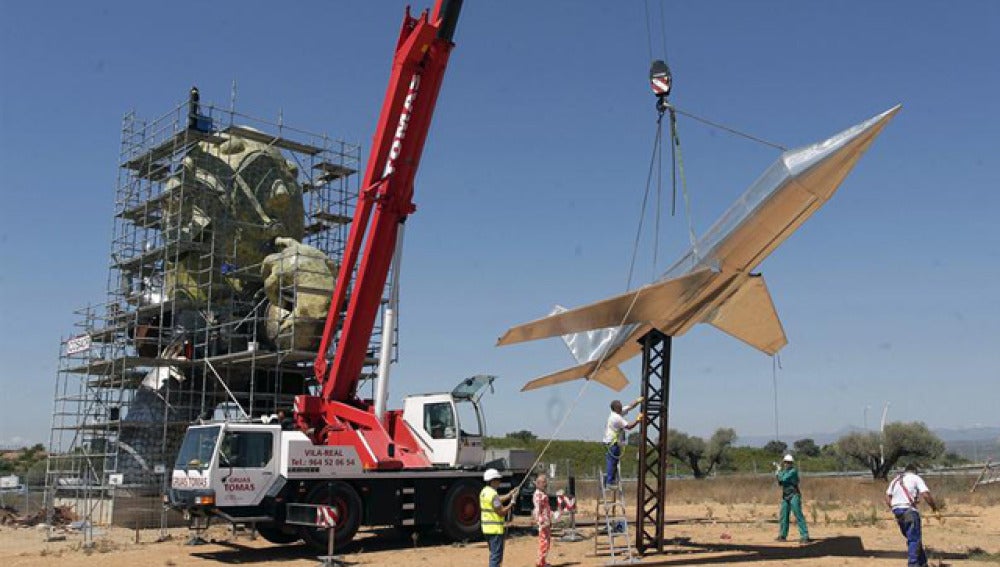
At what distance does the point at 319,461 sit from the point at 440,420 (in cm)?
300

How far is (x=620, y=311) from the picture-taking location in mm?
13297

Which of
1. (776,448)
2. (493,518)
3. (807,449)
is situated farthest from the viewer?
(807,449)

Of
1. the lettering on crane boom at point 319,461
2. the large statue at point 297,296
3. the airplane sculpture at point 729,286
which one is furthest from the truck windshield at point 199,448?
the large statue at point 297,296

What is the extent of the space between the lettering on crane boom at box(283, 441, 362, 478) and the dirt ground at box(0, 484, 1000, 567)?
5.03 ft

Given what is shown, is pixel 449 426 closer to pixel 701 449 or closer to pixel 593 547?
pixel 593 547

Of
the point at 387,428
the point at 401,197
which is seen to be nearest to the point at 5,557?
the point at 387,428

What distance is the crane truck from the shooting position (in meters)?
15.7

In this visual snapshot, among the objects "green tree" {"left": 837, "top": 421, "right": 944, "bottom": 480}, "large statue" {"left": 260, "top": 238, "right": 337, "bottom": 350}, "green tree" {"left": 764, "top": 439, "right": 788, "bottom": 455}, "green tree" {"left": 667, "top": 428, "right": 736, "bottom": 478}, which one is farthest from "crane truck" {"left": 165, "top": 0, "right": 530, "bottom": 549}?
"green tree" {"left": 764, "top": 439, "right": 788, "bottom": 455}

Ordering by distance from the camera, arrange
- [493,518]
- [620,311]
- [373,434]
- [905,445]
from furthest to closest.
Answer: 1. [905,445]
2. [373,434]
3. [620,311]
4. [493,518]

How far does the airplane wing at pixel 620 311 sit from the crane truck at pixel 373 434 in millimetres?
4652

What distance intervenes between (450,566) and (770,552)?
532 centimetres

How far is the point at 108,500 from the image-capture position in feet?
79.9

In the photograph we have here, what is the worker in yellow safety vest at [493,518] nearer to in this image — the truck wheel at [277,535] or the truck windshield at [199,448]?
the truck windshield at [199,448]

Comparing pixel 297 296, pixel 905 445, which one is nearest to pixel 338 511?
pixel 297 296
